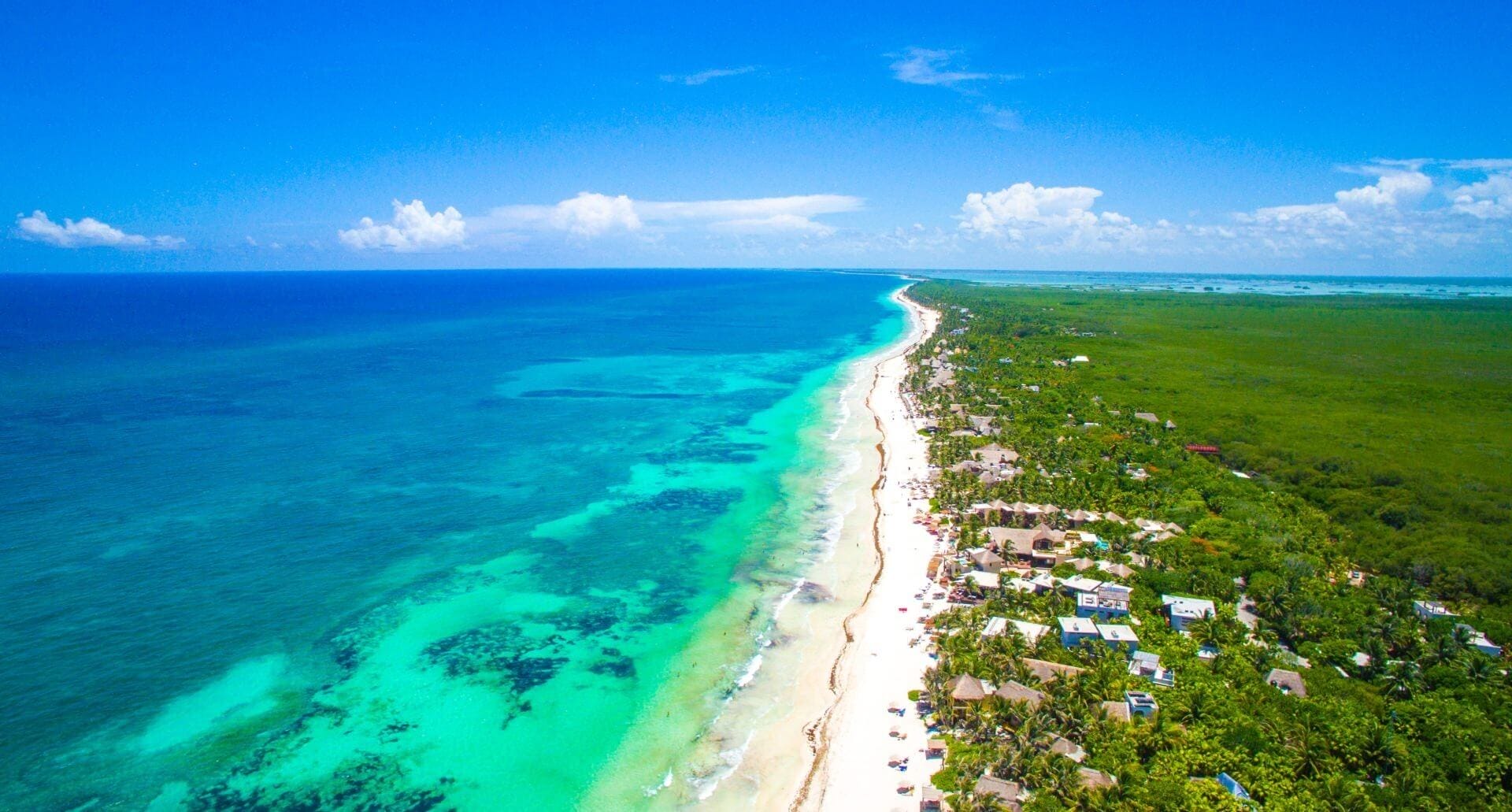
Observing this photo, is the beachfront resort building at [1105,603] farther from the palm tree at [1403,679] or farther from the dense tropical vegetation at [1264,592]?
the palm tree at [1403,679]

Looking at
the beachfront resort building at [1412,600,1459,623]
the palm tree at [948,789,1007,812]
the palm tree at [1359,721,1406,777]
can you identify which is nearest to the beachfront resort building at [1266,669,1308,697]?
the palm tree at [1359,721,1406,777]

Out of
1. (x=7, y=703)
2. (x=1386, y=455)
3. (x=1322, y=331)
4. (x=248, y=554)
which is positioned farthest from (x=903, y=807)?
(x=1322, y=331)

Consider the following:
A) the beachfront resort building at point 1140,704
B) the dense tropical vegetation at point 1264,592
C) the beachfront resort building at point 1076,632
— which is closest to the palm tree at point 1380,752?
the dense tropical vegetation at point 1264,592

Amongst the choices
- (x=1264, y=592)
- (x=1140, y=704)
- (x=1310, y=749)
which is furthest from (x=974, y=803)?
(x=1264, y=592)

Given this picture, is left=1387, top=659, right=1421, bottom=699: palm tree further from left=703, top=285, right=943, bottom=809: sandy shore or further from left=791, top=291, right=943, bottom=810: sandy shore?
left=703, top=285, right=943, bottom=809: sandy shore

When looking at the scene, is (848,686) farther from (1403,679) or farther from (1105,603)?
(1403,679)

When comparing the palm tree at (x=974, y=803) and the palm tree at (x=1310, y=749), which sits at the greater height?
the palm tree at (x=1310, y=749)

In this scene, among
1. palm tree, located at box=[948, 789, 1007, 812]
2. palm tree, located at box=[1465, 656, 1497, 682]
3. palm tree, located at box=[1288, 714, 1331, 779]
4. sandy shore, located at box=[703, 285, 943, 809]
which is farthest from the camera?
palm tree, located at box=[1465, 656, 1497, 682]
